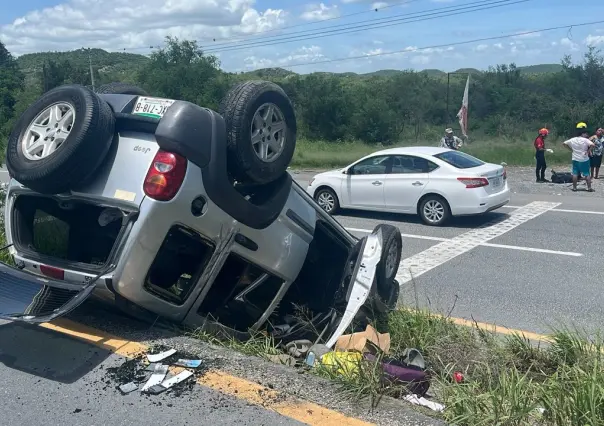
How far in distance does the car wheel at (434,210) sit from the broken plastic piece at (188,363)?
9179 mm

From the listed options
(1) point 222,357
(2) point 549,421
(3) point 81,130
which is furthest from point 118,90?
(2) point 549,421

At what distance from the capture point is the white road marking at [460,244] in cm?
895

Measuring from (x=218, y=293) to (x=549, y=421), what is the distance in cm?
259

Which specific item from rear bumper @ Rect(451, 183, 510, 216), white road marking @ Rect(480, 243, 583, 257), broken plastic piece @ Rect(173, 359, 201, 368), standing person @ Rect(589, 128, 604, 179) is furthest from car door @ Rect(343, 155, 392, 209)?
broken plastic piece @ Rect(173, 359, 201, 368)

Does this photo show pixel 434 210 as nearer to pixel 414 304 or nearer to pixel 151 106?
pixel 414 304

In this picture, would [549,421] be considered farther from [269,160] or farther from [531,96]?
[531,96]

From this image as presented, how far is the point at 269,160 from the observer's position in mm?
4664

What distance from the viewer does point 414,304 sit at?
22.3ft

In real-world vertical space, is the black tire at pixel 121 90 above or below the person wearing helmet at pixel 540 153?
above

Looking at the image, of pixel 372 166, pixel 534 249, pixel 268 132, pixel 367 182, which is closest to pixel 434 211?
pixel 367 182

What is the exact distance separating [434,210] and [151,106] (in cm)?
893

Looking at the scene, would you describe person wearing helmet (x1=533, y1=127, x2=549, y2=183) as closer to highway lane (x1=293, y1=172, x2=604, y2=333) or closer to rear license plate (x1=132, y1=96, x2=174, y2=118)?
highway lane (x1=293, y1=172, x2=604, y2=333)

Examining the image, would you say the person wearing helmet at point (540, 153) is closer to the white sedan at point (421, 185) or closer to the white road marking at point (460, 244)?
the white road marking at point (460, 244)

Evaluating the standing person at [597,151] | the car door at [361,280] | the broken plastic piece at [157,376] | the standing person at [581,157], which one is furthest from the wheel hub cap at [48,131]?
the standing person at [597,151]
